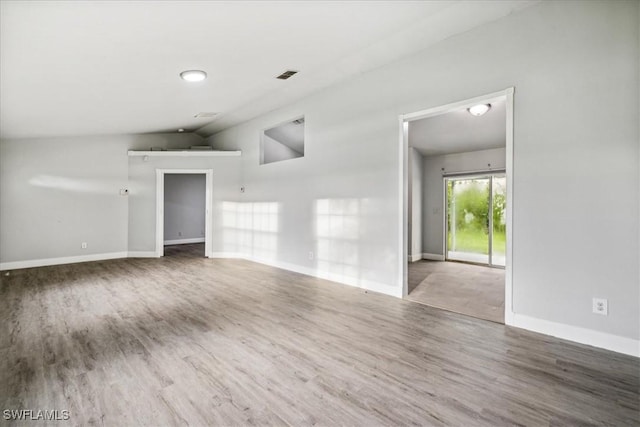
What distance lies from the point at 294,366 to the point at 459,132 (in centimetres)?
551

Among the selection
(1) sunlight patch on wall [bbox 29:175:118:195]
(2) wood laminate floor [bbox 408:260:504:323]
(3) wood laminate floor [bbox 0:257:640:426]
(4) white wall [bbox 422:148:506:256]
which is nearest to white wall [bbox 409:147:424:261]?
(4) white wall [bbox 422:148:506:256]

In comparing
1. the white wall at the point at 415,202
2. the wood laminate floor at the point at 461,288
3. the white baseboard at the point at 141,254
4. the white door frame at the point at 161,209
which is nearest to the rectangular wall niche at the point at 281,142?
the white door frame at the point at 161,209

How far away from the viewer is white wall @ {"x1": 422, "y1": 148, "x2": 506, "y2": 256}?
7111 mm

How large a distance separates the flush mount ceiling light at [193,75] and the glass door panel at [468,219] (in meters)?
5.68

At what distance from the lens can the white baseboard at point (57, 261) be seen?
594cm

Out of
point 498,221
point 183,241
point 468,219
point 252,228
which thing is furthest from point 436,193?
point 183,241

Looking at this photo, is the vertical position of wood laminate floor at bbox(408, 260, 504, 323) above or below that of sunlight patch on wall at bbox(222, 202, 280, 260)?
below

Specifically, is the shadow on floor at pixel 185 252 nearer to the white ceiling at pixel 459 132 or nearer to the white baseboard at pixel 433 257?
the white baseboard at pixel 433 257

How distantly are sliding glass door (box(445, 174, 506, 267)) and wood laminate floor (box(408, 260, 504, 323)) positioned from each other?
0.51 meters

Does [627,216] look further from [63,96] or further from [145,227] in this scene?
[145,227]

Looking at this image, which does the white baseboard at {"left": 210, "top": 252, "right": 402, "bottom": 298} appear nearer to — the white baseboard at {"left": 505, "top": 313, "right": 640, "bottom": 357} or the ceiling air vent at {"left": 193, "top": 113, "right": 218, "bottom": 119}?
the white baseboard at {"left": 505, "top": 313, "right": 640, "bottom": 357}

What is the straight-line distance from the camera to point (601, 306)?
8.61 ft

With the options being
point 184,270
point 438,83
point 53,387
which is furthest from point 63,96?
point 438,83

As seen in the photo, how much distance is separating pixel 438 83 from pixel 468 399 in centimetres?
318
